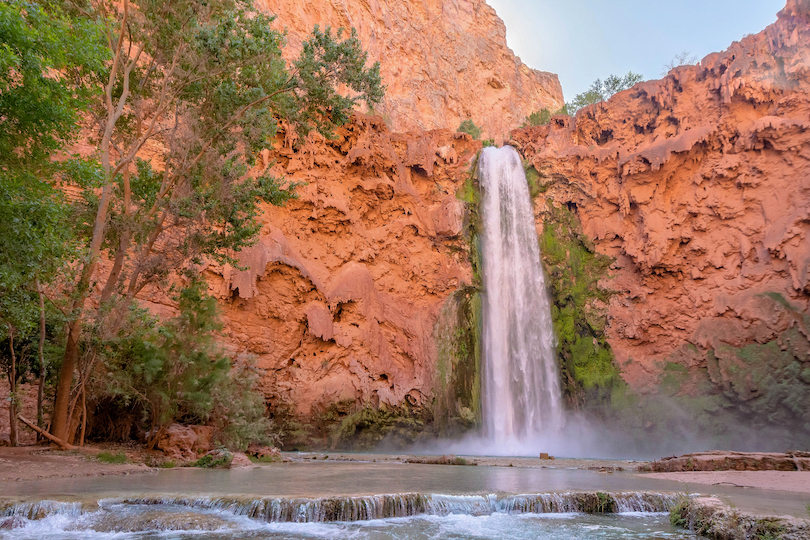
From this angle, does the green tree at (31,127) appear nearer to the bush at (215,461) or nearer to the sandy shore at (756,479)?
the bush at (215,461)

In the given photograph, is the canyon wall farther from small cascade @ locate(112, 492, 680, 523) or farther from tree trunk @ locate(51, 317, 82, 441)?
tree trunk @ locate(51, 317, 82, 441)

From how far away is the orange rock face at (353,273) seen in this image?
24.2m

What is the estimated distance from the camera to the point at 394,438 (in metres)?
24.9

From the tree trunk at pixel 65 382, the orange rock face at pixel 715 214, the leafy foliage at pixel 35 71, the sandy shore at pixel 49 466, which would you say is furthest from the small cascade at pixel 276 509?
the orange rock face at pixel 715 214

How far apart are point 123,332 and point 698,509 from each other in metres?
13.1

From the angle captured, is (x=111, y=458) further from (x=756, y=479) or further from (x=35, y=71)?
(x=756, y=479)

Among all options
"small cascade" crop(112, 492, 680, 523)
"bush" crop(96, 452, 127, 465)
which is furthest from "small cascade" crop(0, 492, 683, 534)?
"bush" crop(96, 452, 127, 465)

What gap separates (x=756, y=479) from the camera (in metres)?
11.7

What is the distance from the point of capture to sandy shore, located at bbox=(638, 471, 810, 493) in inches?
414

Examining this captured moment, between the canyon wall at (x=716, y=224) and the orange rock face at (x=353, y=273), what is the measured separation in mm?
9574

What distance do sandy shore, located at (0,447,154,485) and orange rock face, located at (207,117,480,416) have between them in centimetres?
1085

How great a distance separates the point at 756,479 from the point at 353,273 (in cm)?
1935

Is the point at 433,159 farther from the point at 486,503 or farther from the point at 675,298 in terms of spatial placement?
the point at 486,503

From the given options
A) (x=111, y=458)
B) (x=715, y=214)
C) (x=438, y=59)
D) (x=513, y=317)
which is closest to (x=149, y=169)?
(x=111, y=458)
